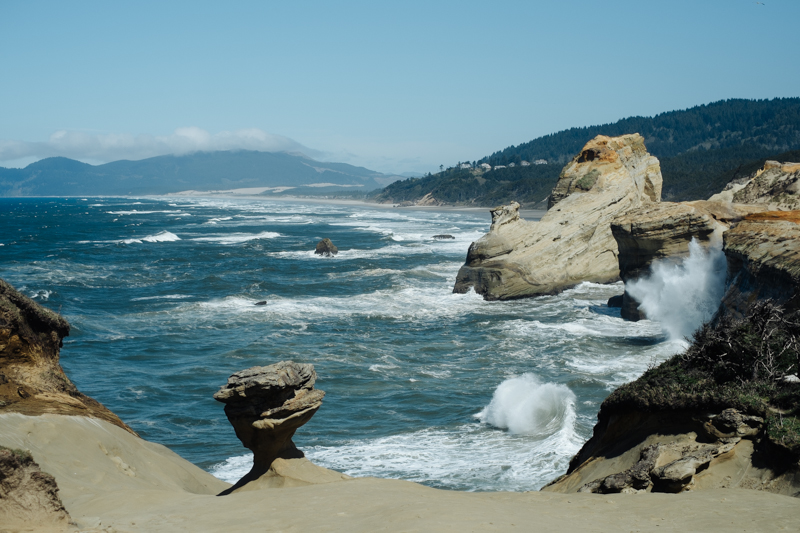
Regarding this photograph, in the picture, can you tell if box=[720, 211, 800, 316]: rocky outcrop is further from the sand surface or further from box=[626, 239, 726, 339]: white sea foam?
the sand surface

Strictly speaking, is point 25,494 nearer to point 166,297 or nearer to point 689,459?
point 689,459

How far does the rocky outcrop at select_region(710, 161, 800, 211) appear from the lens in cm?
2397

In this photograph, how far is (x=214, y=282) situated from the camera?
36938 millimetres

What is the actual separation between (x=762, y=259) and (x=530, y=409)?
6.55 meters

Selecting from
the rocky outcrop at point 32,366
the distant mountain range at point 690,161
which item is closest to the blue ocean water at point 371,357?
the rocky outcrop at point 32,366

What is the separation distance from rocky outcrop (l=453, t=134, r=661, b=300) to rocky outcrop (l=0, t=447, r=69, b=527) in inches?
916

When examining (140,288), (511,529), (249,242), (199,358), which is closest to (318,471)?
(511,529)

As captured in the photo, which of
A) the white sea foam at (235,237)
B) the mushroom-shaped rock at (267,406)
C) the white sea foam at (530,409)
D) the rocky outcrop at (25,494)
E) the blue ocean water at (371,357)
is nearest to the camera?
the rocky outcrop at (25,494)

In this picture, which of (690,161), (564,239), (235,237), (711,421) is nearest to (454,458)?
(711,421)

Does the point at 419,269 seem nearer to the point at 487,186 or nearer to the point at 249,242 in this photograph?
the point at 249,242

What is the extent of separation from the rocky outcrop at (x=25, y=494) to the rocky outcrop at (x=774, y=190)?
23398 millimetres

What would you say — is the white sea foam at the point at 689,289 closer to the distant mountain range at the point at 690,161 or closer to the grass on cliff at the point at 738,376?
the grass on cliff at the point at 738,376

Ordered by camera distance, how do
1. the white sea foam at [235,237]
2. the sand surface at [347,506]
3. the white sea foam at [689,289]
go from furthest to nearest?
the white sea foam at [235,237] < the white sea foam at [689,289] < the sand surface at [347,506]

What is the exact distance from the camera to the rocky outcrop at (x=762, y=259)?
14727 mm
